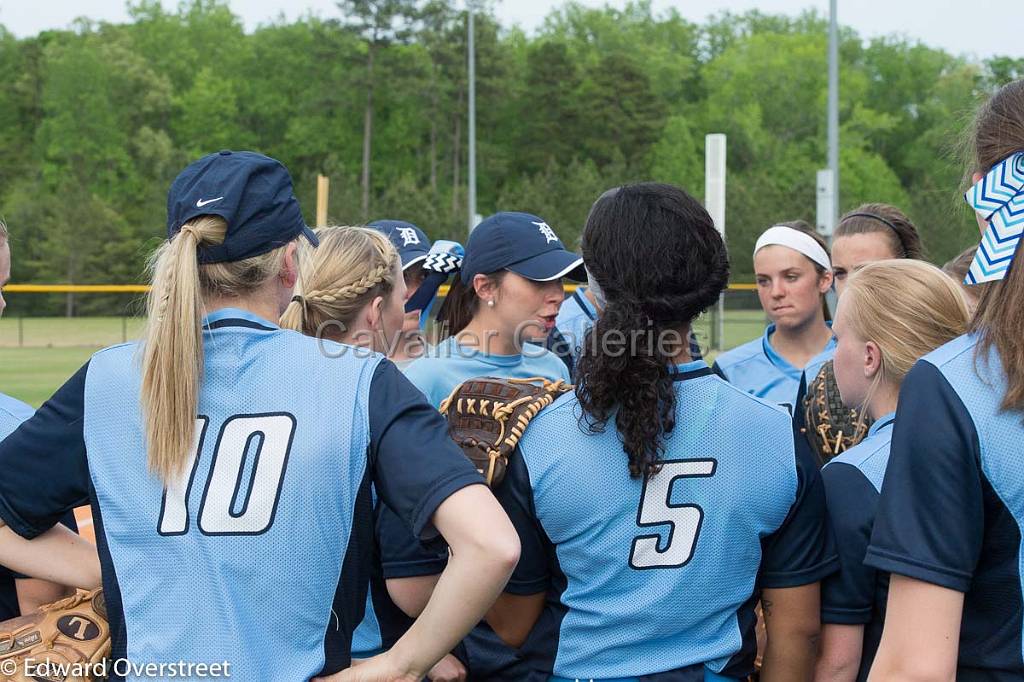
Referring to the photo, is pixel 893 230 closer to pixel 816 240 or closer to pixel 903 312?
pixel 816 240

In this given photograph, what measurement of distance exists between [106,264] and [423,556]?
130ft

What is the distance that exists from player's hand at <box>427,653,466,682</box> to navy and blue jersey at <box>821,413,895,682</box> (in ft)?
2.72

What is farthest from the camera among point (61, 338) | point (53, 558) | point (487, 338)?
point (61, 338)

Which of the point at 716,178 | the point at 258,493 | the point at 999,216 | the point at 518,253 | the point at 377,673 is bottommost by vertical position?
the point at 377,673

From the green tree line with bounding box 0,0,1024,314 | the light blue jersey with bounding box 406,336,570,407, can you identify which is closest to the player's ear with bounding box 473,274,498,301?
the light blue jersey with bounding box 406,336,570,407

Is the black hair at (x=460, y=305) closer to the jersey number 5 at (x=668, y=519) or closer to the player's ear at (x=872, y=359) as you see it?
the player's ear at (x=872, y=359)

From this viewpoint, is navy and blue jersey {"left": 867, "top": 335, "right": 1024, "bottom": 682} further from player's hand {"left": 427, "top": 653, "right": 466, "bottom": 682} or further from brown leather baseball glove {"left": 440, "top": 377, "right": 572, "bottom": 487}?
player's hand {"left": 427, "top": 653, "right": 466, "bottom": 682}

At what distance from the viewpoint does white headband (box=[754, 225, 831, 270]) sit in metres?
4.50

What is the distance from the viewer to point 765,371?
446cm

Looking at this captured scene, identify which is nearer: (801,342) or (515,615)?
(515,615)

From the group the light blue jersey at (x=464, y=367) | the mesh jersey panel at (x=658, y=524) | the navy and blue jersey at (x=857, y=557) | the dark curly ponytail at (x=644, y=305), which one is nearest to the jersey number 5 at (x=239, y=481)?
the mesh jersey panel at (x=658, y=524)

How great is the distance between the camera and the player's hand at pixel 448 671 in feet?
7.66

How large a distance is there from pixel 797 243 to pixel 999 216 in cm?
289

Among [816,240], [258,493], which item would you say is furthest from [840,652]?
[816,240]
